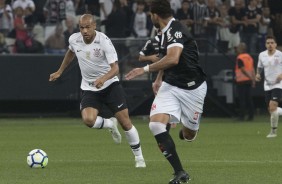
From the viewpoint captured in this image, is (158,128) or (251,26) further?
(251,26)

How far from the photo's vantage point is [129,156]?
17750mm

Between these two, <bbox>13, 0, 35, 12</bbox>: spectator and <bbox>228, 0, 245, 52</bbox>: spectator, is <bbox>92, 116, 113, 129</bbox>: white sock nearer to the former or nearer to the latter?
<bbox>13, 0, 35, 12</bbox>: spectator

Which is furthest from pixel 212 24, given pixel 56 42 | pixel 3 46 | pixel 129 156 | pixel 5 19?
pixel 129 156

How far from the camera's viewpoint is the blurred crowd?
3059 cm

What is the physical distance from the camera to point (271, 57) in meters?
24.3

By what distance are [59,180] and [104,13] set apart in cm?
1838

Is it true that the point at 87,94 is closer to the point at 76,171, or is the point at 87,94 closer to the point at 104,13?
the point at 76,171

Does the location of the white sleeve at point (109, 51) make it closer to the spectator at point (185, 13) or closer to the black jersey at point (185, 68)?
the black jersey at point (185, 68)

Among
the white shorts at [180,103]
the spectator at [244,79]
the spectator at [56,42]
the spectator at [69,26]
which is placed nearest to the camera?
→ the white shorts at [180,103]

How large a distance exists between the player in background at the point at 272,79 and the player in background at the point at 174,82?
9.80m

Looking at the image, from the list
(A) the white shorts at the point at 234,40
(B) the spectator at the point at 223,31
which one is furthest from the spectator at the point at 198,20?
(A) the white shorts at the point at 234,40

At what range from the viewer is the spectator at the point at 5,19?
30453 mm

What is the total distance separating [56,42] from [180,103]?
59.3 ft

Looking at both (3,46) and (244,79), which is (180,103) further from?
(3,46)
